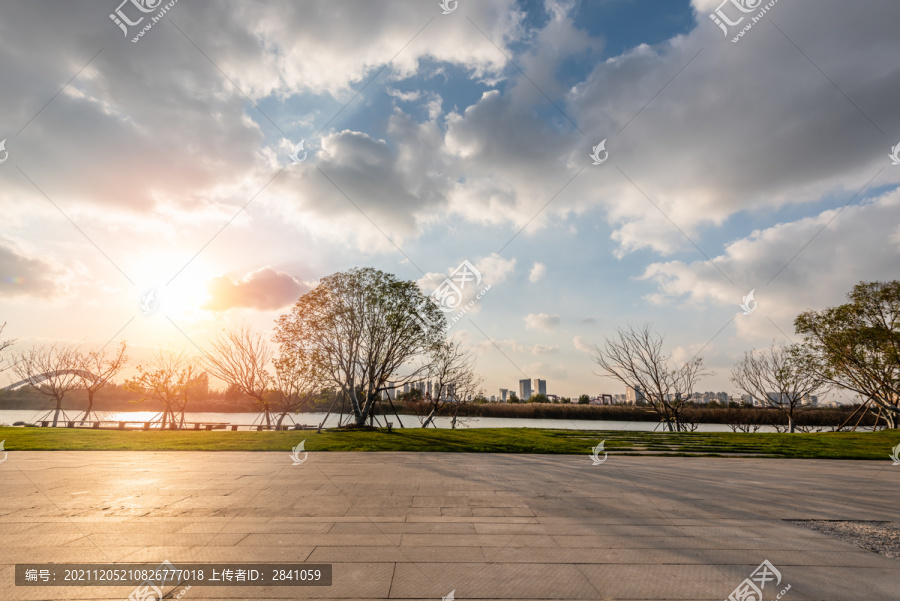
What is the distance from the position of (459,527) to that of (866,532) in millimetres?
5187

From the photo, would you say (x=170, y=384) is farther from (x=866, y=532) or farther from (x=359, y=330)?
(x=866, y=532)

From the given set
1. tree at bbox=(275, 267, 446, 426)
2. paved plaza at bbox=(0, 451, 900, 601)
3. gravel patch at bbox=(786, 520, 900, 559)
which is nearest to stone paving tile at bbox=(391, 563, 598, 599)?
paved plaza at bbox=(0, 451, 900, 601)

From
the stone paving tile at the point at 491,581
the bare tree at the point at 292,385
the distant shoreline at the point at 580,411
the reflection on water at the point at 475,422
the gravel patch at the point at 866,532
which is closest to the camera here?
the stone paving tile at the point at 491,581

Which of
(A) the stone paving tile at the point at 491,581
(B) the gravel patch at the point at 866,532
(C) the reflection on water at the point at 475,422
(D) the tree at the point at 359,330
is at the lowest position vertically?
(C) the reflection on water at the point at 475,422

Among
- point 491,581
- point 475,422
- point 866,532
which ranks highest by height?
point 491,581

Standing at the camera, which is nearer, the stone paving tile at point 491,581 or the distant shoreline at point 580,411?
the stone paving tile at point 491,581

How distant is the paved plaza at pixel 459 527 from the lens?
3.75m

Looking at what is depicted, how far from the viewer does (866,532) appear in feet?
18.1

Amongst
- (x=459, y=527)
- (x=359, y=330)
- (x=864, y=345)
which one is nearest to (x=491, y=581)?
Result: (x=459, y=527)

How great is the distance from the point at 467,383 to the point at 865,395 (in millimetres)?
27281

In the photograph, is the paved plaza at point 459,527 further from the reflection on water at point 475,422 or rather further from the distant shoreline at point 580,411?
the reflection on water at point 475,422

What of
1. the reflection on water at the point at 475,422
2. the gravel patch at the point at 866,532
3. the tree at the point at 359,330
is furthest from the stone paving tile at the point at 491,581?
the reflection on water at the point at 475,422

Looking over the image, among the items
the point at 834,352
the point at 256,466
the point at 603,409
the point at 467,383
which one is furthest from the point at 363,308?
the point at 603,409

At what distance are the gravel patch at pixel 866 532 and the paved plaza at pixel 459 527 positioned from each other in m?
0.24
